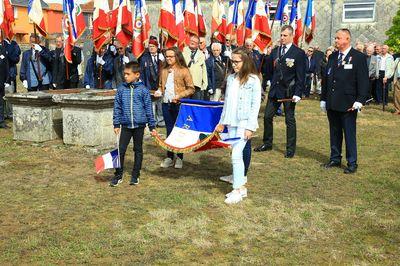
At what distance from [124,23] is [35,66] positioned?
2.67 meters

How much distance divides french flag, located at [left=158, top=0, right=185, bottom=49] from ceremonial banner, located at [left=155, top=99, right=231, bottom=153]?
13.0ft

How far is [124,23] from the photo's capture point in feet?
35.7

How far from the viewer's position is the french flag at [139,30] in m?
10.8

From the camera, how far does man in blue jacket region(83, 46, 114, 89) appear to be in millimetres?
11398

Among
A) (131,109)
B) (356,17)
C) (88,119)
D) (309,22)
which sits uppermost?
(356,17)

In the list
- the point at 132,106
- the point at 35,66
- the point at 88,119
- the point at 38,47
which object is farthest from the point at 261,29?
the point at 132,106

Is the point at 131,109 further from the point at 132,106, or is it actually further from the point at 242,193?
the point at 242,193

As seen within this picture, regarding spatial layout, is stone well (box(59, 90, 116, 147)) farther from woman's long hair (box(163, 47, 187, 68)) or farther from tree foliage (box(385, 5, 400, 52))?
tree foliage (box(385, 5, 400, 52))

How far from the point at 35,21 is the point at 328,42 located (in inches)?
645

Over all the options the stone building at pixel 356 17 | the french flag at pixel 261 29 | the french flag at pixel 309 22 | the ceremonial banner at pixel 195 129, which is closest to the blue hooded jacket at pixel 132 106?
the ceremonial banner at pixel 195 129

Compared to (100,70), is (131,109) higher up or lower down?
lower down

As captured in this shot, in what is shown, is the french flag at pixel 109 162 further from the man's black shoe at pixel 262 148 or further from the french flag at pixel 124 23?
the french flag at pixel 124 23

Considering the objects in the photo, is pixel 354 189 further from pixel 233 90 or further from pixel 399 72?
pixel 399 72

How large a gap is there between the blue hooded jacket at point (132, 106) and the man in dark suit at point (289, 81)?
299cm
